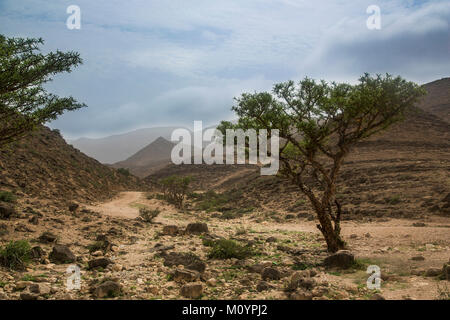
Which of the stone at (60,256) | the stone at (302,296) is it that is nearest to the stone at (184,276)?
the stone at (302,296)

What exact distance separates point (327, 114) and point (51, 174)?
2839cm

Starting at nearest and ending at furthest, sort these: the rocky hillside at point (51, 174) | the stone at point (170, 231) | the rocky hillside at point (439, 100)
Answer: the stone at point (170, 231), the rocky hillside at point (51, 174), the rocky hillside at point (439, 100)

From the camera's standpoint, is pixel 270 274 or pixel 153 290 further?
pixel 270 274

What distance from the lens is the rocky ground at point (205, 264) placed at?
6.54m

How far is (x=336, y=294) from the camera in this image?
6.38m

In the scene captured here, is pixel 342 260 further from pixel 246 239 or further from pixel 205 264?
pixel 246 239

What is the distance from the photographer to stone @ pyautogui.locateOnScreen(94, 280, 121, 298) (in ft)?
20.7

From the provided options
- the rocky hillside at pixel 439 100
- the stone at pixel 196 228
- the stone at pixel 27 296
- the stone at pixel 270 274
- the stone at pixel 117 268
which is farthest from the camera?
the rocky hillside at pixel 439 100

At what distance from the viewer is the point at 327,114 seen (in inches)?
464

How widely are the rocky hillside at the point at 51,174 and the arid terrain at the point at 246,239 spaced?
19cm

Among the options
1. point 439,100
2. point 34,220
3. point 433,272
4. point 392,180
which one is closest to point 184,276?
point 433,272

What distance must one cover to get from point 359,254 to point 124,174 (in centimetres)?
4790

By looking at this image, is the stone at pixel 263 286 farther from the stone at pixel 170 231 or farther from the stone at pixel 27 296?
the stone at pixel 170 231

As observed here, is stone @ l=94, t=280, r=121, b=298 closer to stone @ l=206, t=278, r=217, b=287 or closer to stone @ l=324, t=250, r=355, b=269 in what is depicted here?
stone @ l=206, t=278, r=217, b=287
